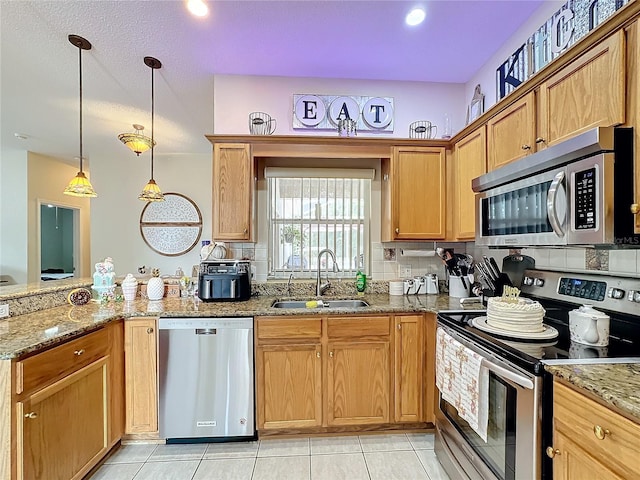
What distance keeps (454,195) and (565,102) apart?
3.66 ft

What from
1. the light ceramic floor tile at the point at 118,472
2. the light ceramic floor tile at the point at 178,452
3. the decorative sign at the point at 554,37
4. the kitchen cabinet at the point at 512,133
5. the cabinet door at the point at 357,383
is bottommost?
the light ceramic floor tile at the point at 178,452

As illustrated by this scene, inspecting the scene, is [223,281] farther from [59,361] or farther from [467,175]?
[467,175]

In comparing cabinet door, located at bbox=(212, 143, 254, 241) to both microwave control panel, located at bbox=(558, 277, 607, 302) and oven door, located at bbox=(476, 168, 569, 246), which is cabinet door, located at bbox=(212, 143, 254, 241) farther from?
microwave control panel, located at bbox=(558, 277, 607, 302)

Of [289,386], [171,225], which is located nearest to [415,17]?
[289,386]

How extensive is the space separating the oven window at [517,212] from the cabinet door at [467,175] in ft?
1.18

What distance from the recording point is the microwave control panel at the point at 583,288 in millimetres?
1558

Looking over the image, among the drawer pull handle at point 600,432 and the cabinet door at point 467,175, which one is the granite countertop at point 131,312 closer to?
the cabinet door at point 467,175

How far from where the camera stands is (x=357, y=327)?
218 centimetres

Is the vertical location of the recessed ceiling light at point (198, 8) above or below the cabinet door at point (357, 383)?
above

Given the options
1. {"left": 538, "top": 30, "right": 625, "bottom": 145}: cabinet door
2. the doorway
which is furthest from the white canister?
the doorway

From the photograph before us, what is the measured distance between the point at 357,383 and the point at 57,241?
6.44 meters

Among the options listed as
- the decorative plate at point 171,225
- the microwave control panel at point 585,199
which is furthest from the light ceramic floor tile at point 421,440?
the decorative plate at point 171,225

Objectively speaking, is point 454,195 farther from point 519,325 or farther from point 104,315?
point 104,315

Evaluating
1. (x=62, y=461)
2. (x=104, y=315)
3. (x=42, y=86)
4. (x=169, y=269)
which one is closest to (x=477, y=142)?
(x=104, y=315)
